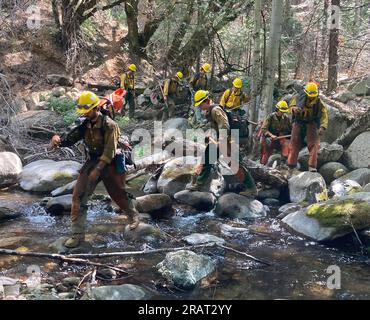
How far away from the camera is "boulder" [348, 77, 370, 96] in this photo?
12777mm

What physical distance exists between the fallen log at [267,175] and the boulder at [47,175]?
3.66 meters

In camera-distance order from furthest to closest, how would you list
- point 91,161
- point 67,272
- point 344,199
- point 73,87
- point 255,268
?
point 73,87, point 344,199, point 91,161, point 255,268, point 67,272

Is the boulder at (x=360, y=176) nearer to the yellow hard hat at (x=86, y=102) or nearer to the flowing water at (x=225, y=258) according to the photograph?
the flowing water at (x=225, y=258)

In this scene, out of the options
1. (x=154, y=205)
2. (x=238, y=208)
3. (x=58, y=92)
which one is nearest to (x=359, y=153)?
(x=238, y=208)

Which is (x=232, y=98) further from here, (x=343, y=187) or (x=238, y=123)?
(x=343, y=187)

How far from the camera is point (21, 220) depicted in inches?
289

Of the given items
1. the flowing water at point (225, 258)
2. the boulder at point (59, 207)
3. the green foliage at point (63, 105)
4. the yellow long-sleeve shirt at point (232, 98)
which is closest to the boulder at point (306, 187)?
the flowing water at point (225, 258)

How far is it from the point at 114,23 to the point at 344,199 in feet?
57.2

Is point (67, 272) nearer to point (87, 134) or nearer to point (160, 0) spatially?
point (87, 134)

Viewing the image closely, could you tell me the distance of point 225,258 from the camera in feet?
19.5

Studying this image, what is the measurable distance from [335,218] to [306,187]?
81.7 inches

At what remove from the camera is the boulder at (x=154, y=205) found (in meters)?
7.63
